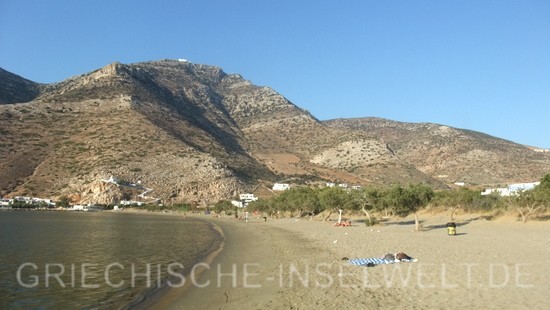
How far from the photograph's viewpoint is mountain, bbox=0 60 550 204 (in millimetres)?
110000

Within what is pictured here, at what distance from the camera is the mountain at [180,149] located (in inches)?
4331

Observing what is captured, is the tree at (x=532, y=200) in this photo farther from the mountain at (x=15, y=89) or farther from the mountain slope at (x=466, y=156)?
the mountain at (x=15, y=89)

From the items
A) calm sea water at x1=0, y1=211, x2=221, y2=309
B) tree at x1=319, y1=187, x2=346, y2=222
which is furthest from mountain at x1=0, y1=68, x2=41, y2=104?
calm sea water at x1=0, y1=211, x2=221, y2=309

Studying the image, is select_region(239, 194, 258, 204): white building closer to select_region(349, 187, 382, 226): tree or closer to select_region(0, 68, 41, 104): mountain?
select_region(349, 187, 382, 226): tree

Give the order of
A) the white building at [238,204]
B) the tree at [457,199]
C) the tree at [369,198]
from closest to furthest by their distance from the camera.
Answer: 1. the tree at [369,198]
2. the tree at [457,199]
3. the white building at [238,204]

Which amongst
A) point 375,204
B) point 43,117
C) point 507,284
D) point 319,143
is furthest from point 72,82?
point 507,284

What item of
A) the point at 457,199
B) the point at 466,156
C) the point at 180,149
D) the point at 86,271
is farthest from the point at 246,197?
the point at 86,271

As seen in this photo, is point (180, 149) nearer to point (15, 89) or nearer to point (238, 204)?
point (238, 204)

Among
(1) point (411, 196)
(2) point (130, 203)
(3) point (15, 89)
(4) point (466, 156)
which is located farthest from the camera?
(3) point (15, 89)

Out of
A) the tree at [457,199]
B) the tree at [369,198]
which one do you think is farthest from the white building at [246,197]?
the tree at [369,198]

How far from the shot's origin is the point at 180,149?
391ft

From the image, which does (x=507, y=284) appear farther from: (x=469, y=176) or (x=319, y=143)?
(x=319, y=143)

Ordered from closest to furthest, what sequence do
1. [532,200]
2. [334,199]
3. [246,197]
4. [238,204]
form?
[532,200]
[334,199]
[238,204]
[246,197]

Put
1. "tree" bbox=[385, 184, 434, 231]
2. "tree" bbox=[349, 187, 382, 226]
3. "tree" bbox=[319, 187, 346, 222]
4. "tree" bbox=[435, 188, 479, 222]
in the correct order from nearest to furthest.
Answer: "tree" bbox=[385, 184, 434, 231] → "tree" bbox=[349, 187, 382, 226] → "tree" bbox=[435, 188, 479, 222] → "tree" bbox=[319, 187, 346, 222]
